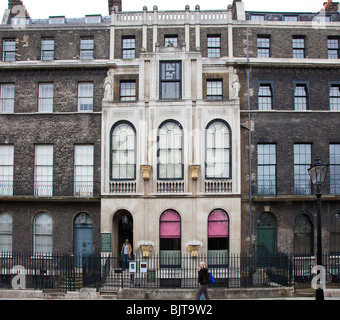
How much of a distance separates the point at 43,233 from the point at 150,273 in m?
7.28

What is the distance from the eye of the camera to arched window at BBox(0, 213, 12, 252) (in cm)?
2600

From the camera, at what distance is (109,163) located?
2503 cm

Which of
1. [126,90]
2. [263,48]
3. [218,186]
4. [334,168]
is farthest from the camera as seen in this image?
[263,48]

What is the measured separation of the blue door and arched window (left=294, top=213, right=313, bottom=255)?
39.6 feet

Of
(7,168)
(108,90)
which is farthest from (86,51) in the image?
(7,168)

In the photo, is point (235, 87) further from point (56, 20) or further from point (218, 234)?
point (56, 20)

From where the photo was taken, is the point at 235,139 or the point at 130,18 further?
the point at 130,18

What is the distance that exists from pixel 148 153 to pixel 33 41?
10.7 m

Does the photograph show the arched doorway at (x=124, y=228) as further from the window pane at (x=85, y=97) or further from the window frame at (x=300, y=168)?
the window frame at (x=300, y=168)

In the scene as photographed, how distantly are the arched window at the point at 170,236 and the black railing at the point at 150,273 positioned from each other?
1.66ft

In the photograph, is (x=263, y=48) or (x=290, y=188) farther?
(x=263, y=48)

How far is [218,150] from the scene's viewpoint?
2506cm

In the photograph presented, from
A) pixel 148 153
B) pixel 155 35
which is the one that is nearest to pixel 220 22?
pixel 155 35
